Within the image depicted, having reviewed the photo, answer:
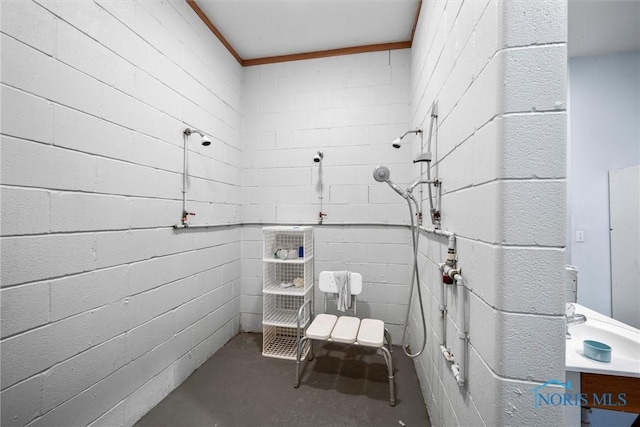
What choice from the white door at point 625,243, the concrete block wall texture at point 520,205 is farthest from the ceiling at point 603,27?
the concrete block wall texture at point 520,205

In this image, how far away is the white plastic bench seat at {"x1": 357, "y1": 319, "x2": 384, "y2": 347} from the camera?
1.58 meters

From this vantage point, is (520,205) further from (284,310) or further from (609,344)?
(284,310)

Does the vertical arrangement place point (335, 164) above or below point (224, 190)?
above

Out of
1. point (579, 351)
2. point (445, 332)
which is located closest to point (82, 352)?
point (445, 332)

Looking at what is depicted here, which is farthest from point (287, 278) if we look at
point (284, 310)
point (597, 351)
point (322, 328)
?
point (597, 351)

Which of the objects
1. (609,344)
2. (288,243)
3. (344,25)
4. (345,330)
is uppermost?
(344,25)

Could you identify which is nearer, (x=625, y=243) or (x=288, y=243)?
(x=625, y=243)

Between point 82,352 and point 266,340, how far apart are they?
4.35 ft

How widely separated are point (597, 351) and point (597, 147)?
2.12 meters

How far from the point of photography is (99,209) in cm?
122

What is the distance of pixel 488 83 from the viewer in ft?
2.52

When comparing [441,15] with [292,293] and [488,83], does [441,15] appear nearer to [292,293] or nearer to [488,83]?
[488,83]

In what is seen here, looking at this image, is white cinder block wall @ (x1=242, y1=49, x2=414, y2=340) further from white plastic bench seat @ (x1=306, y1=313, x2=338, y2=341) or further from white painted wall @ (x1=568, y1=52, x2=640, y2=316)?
white painted wall @ (x1=568, y1=52, x2=640, y2=316)

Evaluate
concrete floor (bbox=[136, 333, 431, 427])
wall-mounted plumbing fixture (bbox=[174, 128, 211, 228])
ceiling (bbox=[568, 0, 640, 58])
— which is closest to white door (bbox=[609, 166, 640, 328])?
ceiling (bbox=[568, 0, 640, 58])
